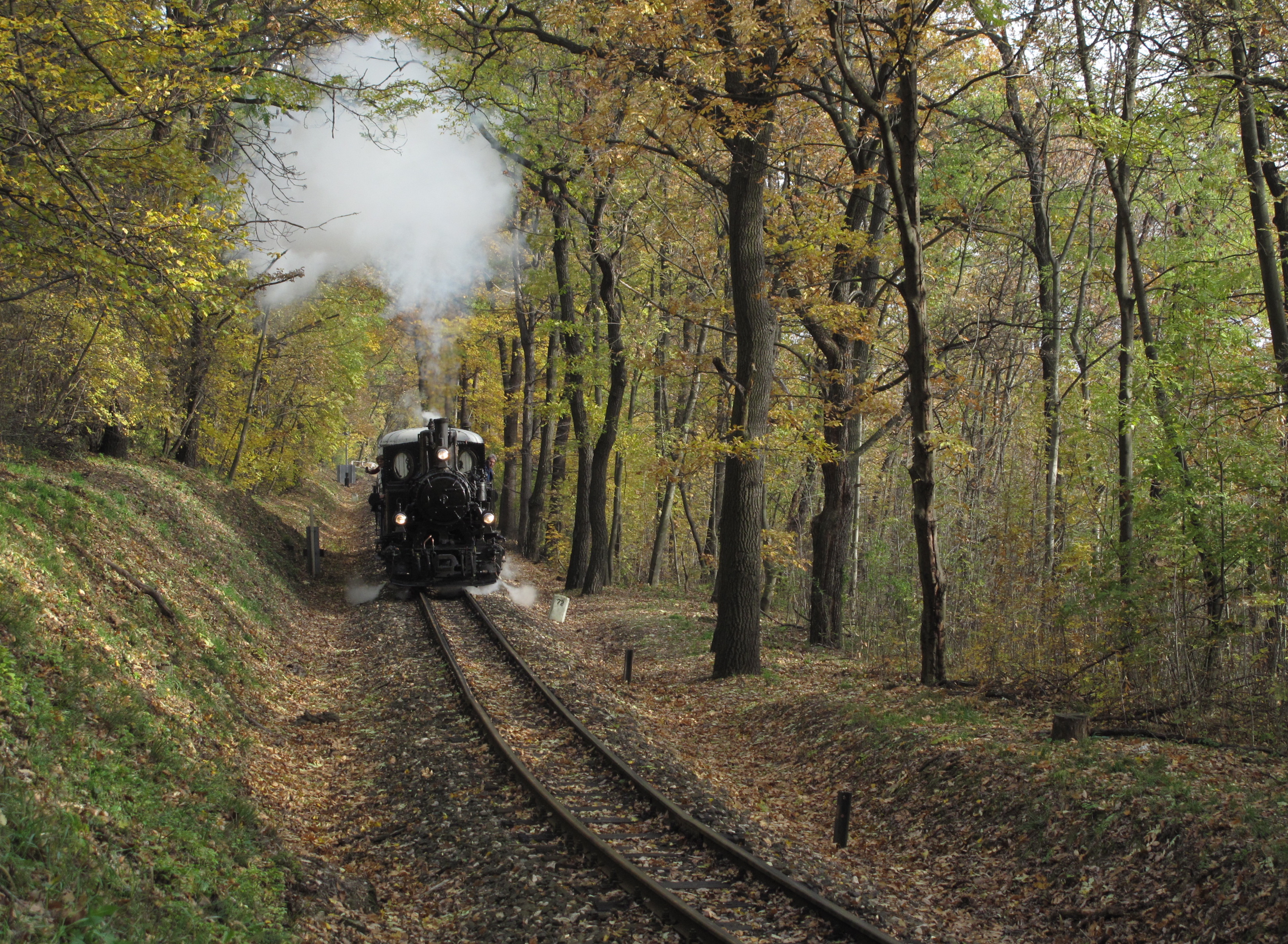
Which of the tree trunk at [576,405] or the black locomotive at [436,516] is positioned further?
the tree trunk at [576,405]

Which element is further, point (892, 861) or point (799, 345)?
point (799, 345)

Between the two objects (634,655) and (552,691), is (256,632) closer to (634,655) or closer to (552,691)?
(552,691)

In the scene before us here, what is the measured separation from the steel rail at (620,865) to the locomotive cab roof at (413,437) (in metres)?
10.6

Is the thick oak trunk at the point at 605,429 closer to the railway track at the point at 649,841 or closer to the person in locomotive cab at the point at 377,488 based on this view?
the person in locomotive cab at the point at 377,488

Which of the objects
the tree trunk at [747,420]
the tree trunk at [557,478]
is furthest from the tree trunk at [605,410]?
the tree trunk at [747,420]

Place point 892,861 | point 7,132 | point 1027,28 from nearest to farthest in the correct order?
point 892,861, point 7,132, point 1027,28

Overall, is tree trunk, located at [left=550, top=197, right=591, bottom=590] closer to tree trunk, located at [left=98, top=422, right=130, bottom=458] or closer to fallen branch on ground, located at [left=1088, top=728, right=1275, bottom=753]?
tree trunk, located at [left=98, top=422, right=130, bottom=458]

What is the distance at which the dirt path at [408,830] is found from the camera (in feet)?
17.3

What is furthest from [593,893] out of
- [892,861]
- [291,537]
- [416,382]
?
[416,382]

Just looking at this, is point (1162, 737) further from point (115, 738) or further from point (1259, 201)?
point (115, 738)

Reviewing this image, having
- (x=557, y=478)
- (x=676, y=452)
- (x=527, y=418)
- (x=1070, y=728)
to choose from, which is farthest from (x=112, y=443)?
(x=1070, y=728)

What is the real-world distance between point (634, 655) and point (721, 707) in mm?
3294

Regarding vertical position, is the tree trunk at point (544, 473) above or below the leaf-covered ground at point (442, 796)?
above

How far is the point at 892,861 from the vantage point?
22.0 feet
